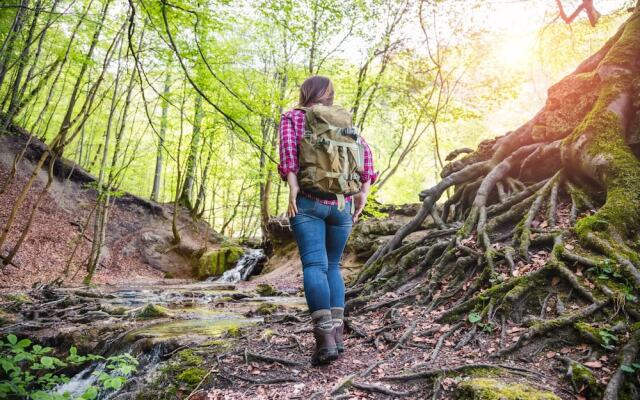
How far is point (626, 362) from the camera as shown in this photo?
212 centimetres

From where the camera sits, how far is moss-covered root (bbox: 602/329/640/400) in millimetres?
1970

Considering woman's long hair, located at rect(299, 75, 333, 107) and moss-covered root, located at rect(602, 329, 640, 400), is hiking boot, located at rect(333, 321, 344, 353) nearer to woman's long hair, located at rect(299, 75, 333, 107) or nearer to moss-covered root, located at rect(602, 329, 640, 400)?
moss-covered root, located at rect(602, 329, 640, 400)

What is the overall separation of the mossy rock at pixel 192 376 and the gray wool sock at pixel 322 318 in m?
1.00

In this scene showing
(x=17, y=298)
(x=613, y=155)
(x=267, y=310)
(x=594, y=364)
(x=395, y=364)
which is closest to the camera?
(x=594, y=364)

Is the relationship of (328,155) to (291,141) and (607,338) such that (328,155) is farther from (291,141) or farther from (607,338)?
(607,338)

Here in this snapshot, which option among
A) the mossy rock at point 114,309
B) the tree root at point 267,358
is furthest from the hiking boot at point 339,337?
the mossy rock at point 114,309

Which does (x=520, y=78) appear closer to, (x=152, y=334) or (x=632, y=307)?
(x=632, y=307)

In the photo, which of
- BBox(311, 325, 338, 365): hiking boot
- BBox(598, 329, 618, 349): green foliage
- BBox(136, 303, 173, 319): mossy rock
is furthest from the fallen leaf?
BBox(136, 303, 173, 319): mossy rock

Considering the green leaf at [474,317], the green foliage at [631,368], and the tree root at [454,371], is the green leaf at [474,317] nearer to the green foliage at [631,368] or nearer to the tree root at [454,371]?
the tree root at [454,371]

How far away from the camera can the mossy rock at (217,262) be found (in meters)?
15.7

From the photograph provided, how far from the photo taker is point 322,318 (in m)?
2.88

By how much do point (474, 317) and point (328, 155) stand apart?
5.92 feet

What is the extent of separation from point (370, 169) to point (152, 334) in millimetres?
3164

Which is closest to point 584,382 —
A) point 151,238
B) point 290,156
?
point 290,156
